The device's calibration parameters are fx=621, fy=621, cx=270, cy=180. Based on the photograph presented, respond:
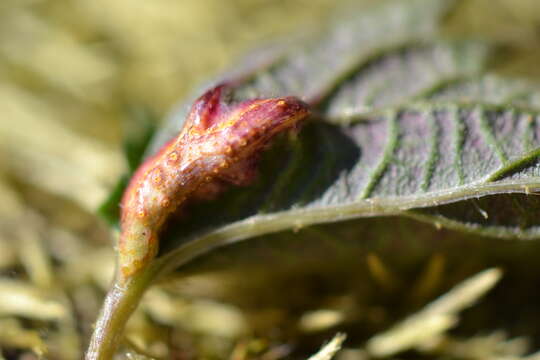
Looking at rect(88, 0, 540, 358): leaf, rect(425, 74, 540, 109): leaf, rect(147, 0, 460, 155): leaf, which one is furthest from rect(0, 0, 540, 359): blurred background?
rect(425, 74, 540, 109): leaf

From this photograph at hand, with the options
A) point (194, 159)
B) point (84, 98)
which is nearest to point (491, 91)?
point (194, 159)

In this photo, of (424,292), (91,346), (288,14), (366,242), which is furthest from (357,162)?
(288,14)

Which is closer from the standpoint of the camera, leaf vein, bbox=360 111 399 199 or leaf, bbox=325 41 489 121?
leaf vein, bbox=360 111 399 199

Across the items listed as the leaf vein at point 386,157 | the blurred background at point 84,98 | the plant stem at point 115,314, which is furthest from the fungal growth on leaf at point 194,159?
the blurred background at point 84,98

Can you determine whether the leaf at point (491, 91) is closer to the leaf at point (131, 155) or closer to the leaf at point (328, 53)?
the leaf at point (328, 53)

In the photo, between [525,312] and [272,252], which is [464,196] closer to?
[272,252]

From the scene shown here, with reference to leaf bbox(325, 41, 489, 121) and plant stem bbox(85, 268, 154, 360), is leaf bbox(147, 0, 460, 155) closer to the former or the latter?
leaf bbox(325, 41, 489, 121)

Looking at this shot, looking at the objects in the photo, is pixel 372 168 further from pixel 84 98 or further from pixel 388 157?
pixel 84 98
